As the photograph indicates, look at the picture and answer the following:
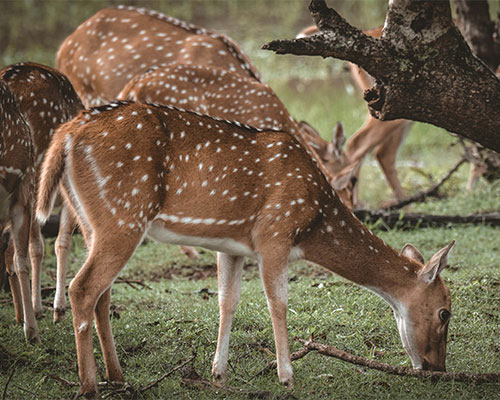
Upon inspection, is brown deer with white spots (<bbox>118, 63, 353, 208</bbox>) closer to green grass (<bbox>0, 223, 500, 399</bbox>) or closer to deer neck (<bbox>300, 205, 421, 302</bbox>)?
green grass (<bbox>0, 223, 500, 399</bbox>)

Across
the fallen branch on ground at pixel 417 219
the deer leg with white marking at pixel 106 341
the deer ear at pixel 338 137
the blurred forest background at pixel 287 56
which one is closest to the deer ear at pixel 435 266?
the deer leg with white marking at pixel 106 341

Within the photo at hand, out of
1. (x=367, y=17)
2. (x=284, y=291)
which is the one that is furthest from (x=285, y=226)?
(x=367, y=17)

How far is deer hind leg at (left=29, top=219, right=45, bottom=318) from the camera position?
5820 mm

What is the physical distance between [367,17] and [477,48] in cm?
777

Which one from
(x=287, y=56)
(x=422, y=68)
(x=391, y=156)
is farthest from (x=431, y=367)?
(x=287, y=56)

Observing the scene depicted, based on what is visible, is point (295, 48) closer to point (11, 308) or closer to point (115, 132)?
point (115, 132)

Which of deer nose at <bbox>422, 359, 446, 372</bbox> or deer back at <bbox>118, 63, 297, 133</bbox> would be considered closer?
deer nose at <bbox>422, 359, 446, 372</bbox>

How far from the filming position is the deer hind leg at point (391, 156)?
9.26m

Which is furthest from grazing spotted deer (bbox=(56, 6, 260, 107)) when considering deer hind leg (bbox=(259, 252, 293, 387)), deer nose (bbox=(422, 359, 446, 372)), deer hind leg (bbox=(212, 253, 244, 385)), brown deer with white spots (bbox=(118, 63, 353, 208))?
deer nose (bbox=(422, 359, 446, 372))

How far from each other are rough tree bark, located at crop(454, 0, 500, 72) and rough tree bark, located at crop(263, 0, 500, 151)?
3.62 meters

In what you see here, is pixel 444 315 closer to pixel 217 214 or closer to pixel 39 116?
pixel 217 214

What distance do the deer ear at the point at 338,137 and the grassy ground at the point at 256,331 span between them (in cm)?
124

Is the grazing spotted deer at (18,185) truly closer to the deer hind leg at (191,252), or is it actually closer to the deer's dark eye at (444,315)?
the deer hind leg at (191,252)

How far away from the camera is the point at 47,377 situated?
183 inches
